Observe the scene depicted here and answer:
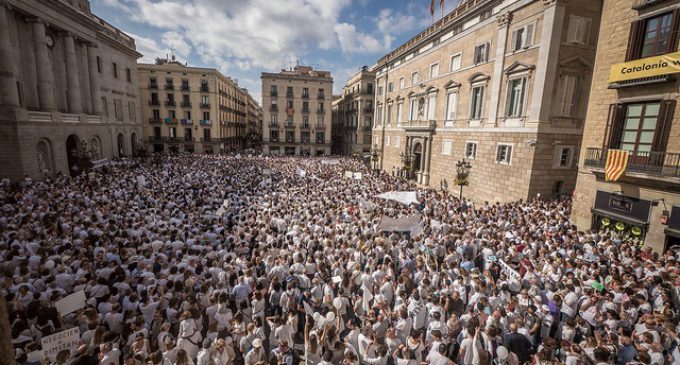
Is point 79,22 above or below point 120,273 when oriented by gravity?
above

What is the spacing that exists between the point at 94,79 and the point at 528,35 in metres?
36.6

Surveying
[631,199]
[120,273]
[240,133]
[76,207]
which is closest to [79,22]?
[76,207]

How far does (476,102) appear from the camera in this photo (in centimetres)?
2309

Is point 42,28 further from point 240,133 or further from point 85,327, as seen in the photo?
point 240,133

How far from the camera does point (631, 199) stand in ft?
42.4

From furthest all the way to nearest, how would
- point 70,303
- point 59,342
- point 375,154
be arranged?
point 375,154
point 70,303
point 59,342

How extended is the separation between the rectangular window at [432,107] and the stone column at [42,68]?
1221 inches

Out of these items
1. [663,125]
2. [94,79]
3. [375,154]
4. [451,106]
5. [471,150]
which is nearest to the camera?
[663,125]

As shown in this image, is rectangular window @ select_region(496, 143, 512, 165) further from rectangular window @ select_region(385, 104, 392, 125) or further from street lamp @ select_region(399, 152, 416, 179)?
rectangular window @ select_region(385, 104, 392, 125)

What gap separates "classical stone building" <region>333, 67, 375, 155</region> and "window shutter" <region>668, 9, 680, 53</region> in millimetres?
40586

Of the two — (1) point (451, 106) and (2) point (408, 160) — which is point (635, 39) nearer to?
(1) point (451, 106)

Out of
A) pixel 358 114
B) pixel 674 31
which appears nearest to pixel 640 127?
pixel 674 31

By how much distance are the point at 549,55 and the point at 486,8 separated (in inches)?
276

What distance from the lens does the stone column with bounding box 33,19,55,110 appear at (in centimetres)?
2292
